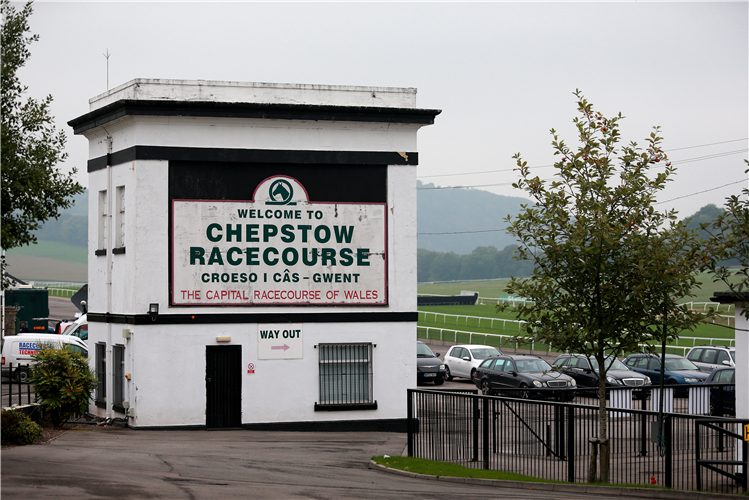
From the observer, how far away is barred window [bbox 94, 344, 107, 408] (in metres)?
22.0

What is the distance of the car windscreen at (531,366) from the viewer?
3050 cm

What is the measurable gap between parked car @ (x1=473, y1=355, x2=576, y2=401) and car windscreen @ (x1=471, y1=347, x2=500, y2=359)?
8.25 ft

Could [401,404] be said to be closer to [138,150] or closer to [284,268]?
[284,268]

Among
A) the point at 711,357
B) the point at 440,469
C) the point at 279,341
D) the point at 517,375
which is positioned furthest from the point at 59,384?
the point at 711,357

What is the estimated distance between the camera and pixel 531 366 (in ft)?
101

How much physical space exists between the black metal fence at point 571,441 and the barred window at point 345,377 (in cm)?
374

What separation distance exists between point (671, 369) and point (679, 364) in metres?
0.64

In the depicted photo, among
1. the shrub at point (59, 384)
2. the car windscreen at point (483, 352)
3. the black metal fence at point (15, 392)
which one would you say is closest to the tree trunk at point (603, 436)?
the shrub at point (59, 384)

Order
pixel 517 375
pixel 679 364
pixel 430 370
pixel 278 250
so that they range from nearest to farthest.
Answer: pixel 278 250 < pixel 517 375 < pixel 679 364 < pixel 430 370

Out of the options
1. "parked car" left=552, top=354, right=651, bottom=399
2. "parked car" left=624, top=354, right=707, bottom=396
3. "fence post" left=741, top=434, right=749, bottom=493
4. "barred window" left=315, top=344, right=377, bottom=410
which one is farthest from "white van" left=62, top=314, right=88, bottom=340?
"fence post" left=741, top=434, right=749, bottom=493

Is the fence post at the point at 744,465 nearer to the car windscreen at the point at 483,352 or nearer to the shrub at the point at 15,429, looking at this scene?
the shrub at the point at 15,429

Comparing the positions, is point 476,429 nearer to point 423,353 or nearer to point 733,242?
point 733,242

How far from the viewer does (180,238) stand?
20344 millimetres

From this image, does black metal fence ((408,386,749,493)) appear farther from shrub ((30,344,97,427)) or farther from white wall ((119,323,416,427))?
shrub ((30,344,97,427))
